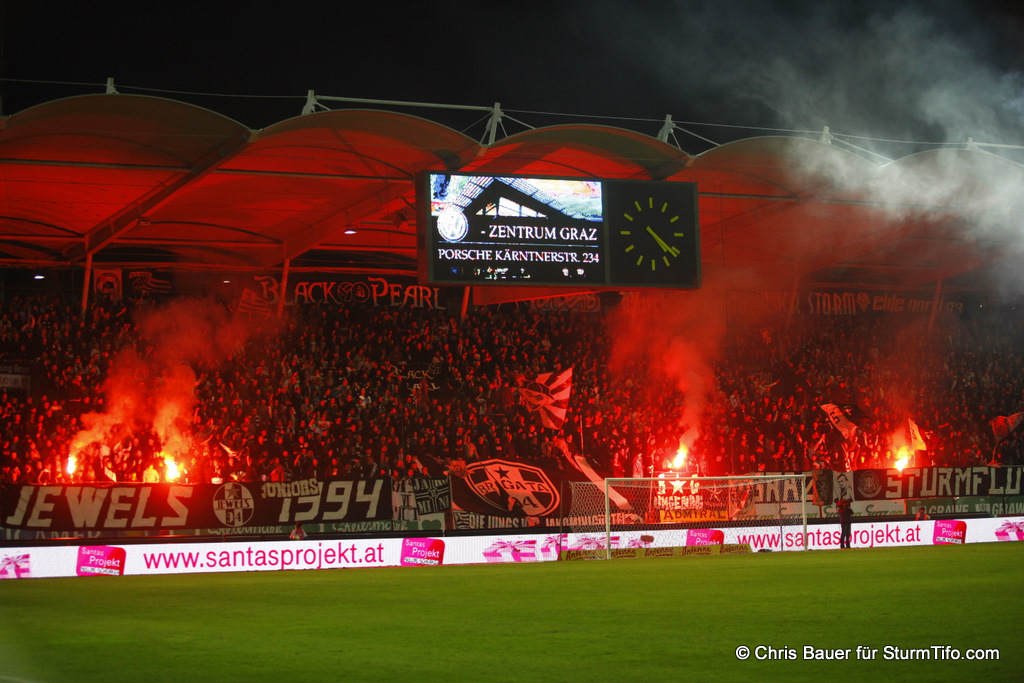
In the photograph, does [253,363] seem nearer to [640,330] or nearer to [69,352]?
[69,352]

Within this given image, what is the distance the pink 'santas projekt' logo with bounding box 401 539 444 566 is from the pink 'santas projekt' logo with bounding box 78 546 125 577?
445 cm

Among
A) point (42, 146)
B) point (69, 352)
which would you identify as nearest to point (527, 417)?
point (69, 352)

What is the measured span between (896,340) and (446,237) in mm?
20297

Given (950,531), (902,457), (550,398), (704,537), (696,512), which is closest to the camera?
(704,537)

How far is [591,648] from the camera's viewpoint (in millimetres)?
7008

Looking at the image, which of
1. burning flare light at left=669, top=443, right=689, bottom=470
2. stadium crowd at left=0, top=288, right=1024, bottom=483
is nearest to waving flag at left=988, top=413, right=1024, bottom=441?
stadium crowd at left=0, top=288, right=1024, bottom=483

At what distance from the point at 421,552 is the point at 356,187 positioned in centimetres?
868

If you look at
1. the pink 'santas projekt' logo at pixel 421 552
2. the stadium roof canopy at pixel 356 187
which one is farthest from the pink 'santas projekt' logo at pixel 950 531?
the pink 'santas projekt' logo at pixel 421 552

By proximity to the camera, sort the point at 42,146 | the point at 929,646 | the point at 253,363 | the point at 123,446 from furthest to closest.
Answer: the point at 253,363
the point at 123,446
the point at 42,146
the point at 929,646

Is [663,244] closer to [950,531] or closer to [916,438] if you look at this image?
[950,531]

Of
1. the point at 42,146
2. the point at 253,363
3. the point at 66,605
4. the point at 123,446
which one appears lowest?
the point at 66,605

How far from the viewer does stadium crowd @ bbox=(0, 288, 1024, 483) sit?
74.4ft

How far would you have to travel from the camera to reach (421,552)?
60.2 ft

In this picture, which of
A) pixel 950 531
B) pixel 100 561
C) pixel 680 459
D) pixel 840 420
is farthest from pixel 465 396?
pixel 950 531
